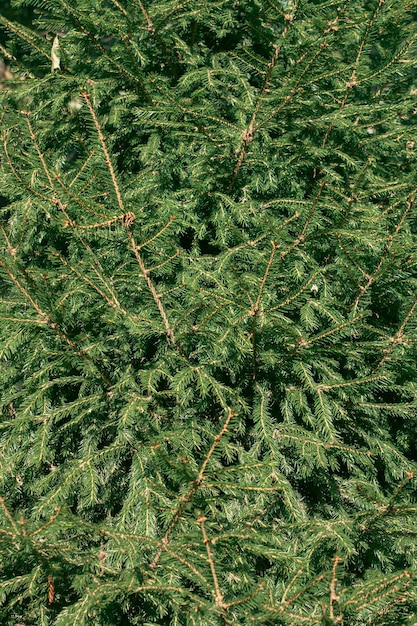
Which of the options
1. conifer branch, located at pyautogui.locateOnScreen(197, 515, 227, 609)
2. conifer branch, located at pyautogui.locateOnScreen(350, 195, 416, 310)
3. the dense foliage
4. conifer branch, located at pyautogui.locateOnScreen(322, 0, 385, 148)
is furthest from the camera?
conifer branch, located at pyautogui.locateOnScreen(322, 0, 385, 148)

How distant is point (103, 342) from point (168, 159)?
89 centimetres

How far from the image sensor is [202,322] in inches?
77.4

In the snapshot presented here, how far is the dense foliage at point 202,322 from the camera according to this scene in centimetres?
180

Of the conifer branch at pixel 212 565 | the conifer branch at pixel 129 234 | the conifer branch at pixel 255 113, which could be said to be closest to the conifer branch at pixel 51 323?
the conifer branch at pixel 129 234

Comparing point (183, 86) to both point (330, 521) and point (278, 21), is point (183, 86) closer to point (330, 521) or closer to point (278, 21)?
point (278, 21)

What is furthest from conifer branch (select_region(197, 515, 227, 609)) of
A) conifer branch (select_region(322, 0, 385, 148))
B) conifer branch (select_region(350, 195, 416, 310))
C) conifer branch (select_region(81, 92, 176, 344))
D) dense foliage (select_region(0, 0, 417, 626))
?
conifer branch (select_region(322, 0, 385, 148))

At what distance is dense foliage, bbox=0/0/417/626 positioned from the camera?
1.80 metres

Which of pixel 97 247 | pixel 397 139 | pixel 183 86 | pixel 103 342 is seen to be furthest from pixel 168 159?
pixel 397 139

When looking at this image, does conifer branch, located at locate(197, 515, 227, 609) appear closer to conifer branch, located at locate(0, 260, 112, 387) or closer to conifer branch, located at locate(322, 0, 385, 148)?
conifer branch, located at locate(0, 260, 112, 387)

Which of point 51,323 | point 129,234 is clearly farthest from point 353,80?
point 51,323

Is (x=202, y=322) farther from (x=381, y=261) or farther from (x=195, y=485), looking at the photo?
(x=381, y=261)

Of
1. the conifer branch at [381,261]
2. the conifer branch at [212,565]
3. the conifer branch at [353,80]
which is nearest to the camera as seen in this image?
the conifer branch at [212,565]

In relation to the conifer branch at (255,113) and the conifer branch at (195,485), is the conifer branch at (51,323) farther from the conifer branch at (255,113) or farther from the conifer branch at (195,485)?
the conifer branch at (255,113)

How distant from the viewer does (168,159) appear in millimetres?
2434
